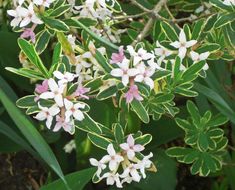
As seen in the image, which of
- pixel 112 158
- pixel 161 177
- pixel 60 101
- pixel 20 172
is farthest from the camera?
pixel 20 172

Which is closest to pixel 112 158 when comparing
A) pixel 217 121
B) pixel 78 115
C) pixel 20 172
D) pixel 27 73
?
pixel 78 115

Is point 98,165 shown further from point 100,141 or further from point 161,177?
point 161,177

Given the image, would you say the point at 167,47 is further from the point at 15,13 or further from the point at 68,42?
the point at 15,13

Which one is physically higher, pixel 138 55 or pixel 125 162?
pixel 138 55

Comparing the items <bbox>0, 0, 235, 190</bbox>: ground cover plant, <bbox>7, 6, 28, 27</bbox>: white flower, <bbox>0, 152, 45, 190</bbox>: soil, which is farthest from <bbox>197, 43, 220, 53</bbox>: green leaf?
<bbox>0, 152, 45, 190</bbox>: soil

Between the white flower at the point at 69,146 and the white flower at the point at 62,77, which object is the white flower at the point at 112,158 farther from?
the white flower at the point at 69,146

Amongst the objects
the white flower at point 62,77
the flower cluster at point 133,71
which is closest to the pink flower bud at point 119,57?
the flower cluster at point 133,71

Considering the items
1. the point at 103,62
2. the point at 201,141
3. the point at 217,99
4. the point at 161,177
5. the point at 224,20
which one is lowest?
the point at 161,177

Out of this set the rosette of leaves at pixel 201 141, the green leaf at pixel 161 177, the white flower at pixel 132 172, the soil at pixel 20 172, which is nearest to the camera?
the white flower at pixel 132 172
